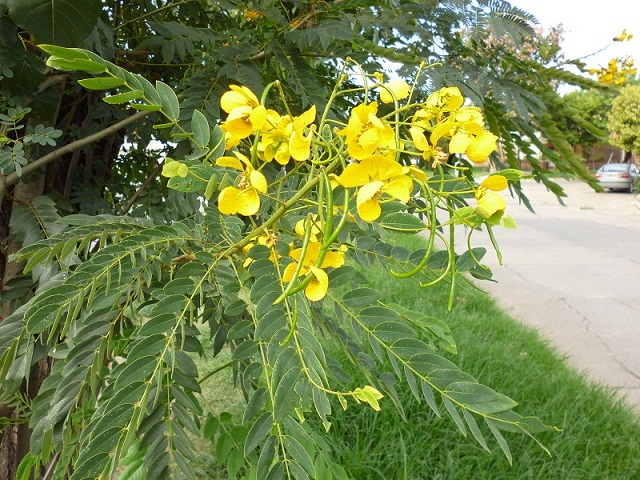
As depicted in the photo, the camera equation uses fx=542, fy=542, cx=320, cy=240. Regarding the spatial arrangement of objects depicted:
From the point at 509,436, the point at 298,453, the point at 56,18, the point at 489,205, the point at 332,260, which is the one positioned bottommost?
the point at 509,436

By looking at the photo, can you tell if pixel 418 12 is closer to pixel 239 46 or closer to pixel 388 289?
pixel 239 46

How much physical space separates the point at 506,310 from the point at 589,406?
5.27ft

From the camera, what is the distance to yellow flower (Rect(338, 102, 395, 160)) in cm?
47

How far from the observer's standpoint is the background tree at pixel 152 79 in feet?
2.50

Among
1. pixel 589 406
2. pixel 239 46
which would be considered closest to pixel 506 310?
pixel 589 406

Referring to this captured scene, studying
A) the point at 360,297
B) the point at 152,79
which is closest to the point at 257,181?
the point at 360,297

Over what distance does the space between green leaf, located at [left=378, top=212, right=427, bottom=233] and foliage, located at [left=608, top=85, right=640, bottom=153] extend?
1808 centimetres

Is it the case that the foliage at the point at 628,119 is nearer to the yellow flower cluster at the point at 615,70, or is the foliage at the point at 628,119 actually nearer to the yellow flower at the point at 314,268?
the yellow flower cluster at the point at 615,70

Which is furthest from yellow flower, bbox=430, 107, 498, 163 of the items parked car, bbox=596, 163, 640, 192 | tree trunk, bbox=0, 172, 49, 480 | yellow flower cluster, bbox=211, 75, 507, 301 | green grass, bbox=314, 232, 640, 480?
parked car, bbox=596, 163, 640, 192

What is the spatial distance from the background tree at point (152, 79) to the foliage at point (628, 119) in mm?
17562

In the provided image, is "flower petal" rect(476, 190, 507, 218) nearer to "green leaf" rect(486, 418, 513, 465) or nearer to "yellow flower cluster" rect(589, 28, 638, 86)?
"green leaf" rect(486, 418, 513, 465)

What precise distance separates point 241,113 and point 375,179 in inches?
6.0

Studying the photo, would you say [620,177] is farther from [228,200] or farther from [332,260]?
[228,200]

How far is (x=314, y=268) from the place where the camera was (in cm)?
47
